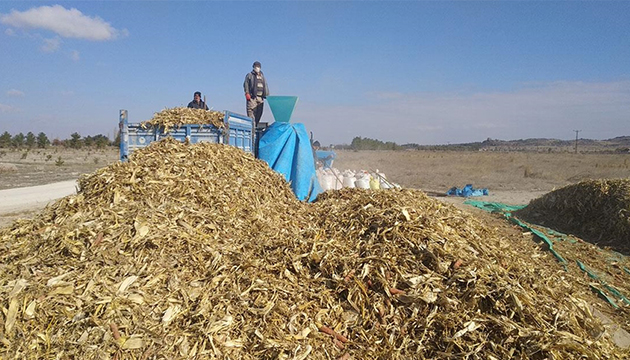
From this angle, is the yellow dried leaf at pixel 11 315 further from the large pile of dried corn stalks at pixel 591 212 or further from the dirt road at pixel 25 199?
the large pile of dried corn stalks at pixel 591 212

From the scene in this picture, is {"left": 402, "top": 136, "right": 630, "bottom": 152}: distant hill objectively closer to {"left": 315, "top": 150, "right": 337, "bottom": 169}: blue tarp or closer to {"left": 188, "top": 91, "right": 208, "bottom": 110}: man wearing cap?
{"left": 315, "top": 150, "right": 337, "bottom": 169}: blue tarp

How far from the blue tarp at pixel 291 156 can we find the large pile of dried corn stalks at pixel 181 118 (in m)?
1.36

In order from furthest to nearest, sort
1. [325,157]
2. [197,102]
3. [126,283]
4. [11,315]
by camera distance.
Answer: [325,157] → [197,102] → [126,283] → [11,315]

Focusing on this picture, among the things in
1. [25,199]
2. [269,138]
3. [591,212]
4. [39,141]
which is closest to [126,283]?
[269,138]

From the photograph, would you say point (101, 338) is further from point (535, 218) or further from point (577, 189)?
point (577, 189)

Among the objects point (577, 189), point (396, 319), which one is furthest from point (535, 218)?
point (396, 319)

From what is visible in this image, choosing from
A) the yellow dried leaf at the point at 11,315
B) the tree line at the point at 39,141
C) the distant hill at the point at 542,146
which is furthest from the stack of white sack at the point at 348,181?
the distant hill at the point at 542,146

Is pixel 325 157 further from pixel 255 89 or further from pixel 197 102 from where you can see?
pixel 197 102

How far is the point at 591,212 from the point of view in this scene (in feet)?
26.6

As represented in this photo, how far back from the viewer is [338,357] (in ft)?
9.02

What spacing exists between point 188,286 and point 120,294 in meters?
0.50

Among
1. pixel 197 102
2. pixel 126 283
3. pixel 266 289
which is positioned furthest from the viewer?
pixel 197 102

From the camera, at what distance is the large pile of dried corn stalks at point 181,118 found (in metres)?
6.45

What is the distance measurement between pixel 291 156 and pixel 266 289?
200 inches
